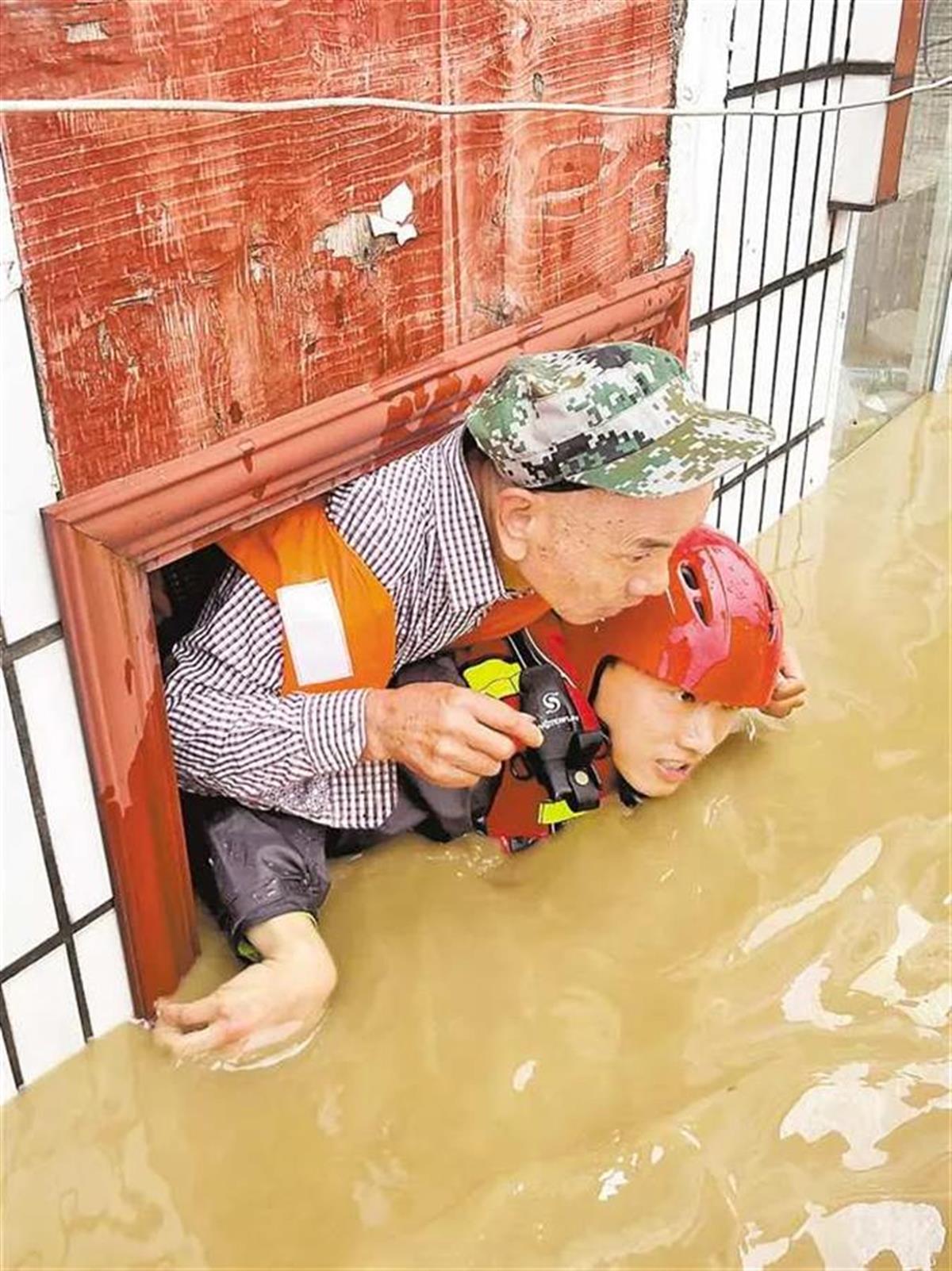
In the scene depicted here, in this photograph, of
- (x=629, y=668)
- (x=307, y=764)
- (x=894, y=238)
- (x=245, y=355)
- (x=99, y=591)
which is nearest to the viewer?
(x=99, y=591)

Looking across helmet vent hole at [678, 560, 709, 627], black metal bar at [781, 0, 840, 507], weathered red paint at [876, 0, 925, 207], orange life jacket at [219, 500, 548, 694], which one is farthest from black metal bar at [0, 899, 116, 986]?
weathered red paint at [876, 0, 925, 207]

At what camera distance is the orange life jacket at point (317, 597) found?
156cm

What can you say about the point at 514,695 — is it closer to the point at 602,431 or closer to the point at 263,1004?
the point at 602,431

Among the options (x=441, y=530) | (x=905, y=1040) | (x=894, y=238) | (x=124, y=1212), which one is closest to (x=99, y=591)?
(x=441, y=530)

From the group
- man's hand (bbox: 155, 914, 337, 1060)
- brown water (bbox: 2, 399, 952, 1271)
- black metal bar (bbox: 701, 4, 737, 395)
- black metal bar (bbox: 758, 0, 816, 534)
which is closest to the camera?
brown water (bbox: 2, 399, 952, 1271)

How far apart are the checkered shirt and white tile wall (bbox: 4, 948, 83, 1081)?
28cm

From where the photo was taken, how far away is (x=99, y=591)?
132 cm

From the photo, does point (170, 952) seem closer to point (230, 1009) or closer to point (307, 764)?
point (230, 1009)

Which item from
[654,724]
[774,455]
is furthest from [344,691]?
[774,455]

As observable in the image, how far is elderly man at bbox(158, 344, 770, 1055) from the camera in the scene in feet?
4.93

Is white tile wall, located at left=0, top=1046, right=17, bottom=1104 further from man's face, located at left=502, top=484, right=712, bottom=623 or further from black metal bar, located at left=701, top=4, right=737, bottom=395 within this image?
black metal bar, located at left=701, top=4, right=737, bottom=395

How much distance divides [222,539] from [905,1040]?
3.40 ft

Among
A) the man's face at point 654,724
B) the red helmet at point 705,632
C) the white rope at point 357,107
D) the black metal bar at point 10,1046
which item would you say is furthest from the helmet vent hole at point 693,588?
the black metal bar at point 10,1046

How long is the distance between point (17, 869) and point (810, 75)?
1.87 meters
